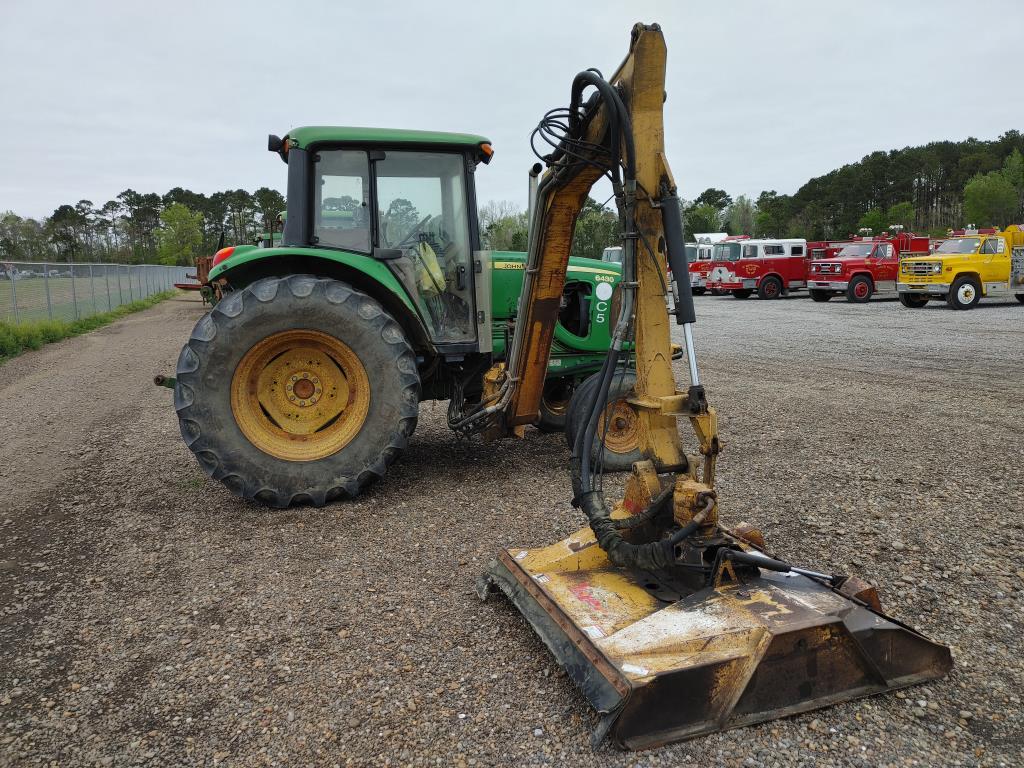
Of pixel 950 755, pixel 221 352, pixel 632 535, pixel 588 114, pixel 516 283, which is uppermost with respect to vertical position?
pixel 588 114

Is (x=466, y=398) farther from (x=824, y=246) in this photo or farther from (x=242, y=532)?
(x=824, y=246)

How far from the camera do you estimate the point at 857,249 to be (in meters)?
25.6

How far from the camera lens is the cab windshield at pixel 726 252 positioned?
93.7ft

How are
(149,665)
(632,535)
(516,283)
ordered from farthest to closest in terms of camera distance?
(516,283) < (632,535) < (149,665)

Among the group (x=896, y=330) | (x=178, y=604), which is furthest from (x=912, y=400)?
(x=896, y=330)

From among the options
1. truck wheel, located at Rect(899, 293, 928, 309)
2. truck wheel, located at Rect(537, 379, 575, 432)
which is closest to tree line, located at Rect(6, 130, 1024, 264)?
truck wheel, located at Rect(899, 293, 928, 309)

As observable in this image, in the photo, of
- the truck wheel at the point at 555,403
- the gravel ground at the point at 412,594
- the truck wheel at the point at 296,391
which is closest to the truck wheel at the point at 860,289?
the gravel ground at the point at 412,594

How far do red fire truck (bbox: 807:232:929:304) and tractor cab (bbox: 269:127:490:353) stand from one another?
22.8 meters

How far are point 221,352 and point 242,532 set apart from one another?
1129mm

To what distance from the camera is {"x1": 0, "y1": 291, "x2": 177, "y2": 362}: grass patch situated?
13867 mm

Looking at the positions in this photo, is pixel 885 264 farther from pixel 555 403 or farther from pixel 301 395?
pixel 301 395

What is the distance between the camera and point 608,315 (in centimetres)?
604

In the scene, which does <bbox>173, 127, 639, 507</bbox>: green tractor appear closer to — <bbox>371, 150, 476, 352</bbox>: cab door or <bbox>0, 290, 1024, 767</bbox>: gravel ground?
<bbox>371, 150, 476, 352</bbox>: cab door

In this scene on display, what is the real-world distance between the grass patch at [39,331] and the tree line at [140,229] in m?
27.5
